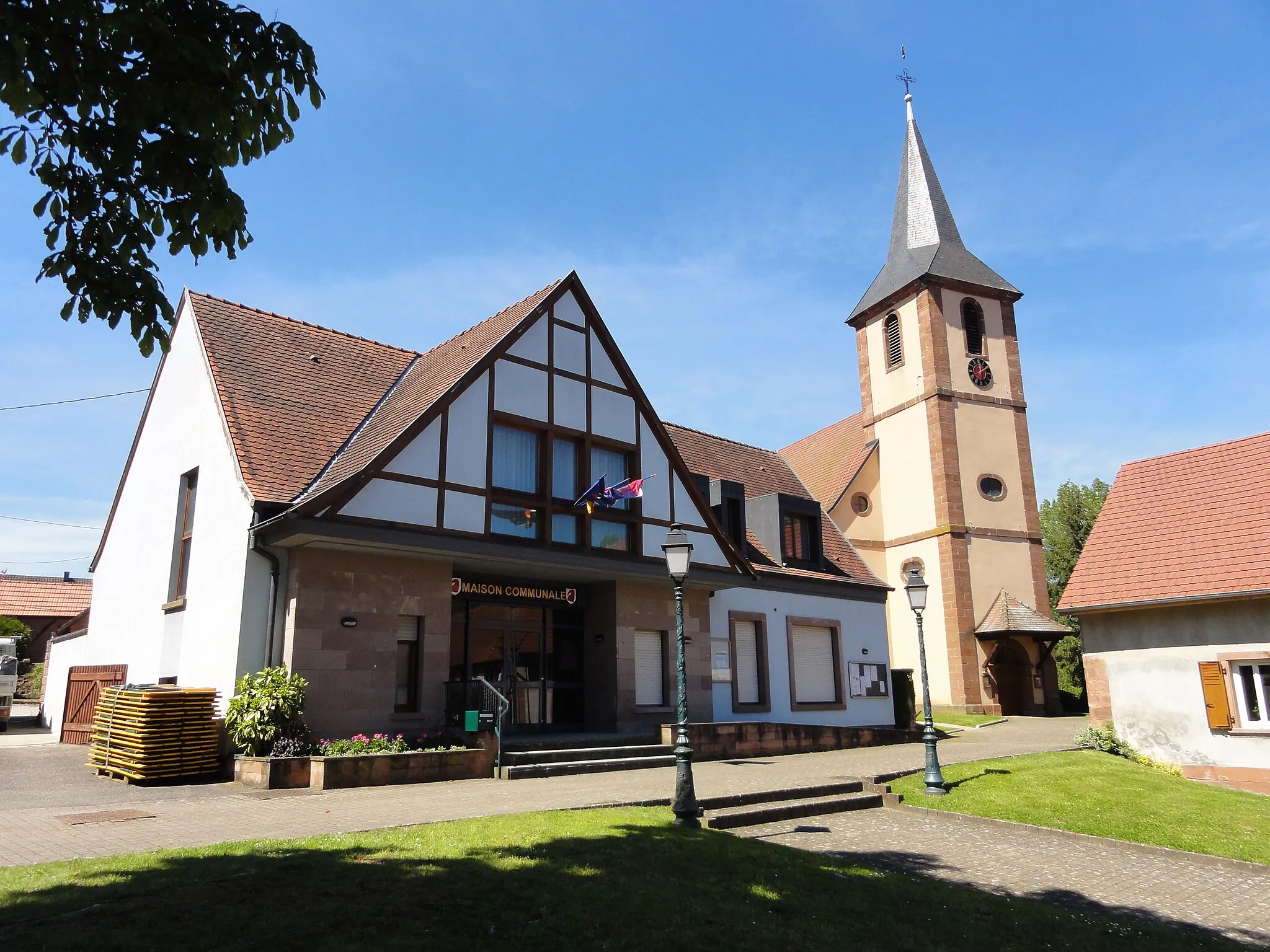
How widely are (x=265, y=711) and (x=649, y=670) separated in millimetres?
7947

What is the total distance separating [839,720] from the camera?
23.1 meters

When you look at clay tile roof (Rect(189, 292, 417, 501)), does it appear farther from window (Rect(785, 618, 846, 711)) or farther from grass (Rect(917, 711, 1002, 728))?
grass (Rect(917, 711, 1002, 728))

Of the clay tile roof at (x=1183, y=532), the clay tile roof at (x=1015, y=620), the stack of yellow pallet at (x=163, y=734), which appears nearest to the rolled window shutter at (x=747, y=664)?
the clay tile roof at (x=1183, y=532)

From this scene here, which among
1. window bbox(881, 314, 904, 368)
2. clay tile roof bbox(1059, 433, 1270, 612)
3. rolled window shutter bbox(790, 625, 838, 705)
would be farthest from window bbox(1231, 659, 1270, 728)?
window bbox(881, 314, 904, 368)

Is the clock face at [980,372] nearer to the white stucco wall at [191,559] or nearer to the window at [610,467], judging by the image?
the window at [610,467]

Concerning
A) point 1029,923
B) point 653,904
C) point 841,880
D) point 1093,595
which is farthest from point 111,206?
point 1093,595

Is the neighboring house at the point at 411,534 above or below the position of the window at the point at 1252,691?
A: above

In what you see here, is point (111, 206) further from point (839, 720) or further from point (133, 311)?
point (839, 720)

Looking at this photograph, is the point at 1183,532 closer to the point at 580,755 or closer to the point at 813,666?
the point at 813,666

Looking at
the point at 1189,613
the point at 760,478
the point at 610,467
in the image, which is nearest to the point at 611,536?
the point at 610,467

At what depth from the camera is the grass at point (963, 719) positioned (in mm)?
28453

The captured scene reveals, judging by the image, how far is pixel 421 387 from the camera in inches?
692

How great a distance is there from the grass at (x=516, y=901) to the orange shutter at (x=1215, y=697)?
12.1 metres

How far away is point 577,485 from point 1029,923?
1184 cm
